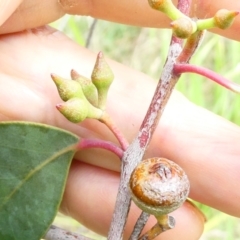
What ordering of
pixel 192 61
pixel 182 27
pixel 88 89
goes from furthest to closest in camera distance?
pixel 192 61 → pixel 88 89 → pixel 182 27

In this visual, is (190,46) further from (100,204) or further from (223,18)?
(100,204)

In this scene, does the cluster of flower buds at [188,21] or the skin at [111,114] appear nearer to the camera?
the cluster of flower buds at [188,21]

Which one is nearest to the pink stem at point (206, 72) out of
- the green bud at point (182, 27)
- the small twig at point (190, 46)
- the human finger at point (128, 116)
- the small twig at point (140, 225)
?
the small twig at point (190, 46)

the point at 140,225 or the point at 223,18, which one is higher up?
the point at 223,18

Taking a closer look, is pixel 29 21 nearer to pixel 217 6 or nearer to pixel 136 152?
pixel 217 6

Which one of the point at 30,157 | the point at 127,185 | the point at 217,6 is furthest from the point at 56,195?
the point at 217,6

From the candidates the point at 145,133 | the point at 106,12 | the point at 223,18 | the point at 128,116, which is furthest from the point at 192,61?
the point at 223,18

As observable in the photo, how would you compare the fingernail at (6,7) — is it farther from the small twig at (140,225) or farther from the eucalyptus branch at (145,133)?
the small twig at (140,225)

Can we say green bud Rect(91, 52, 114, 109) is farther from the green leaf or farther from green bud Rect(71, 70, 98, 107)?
the green leaf
